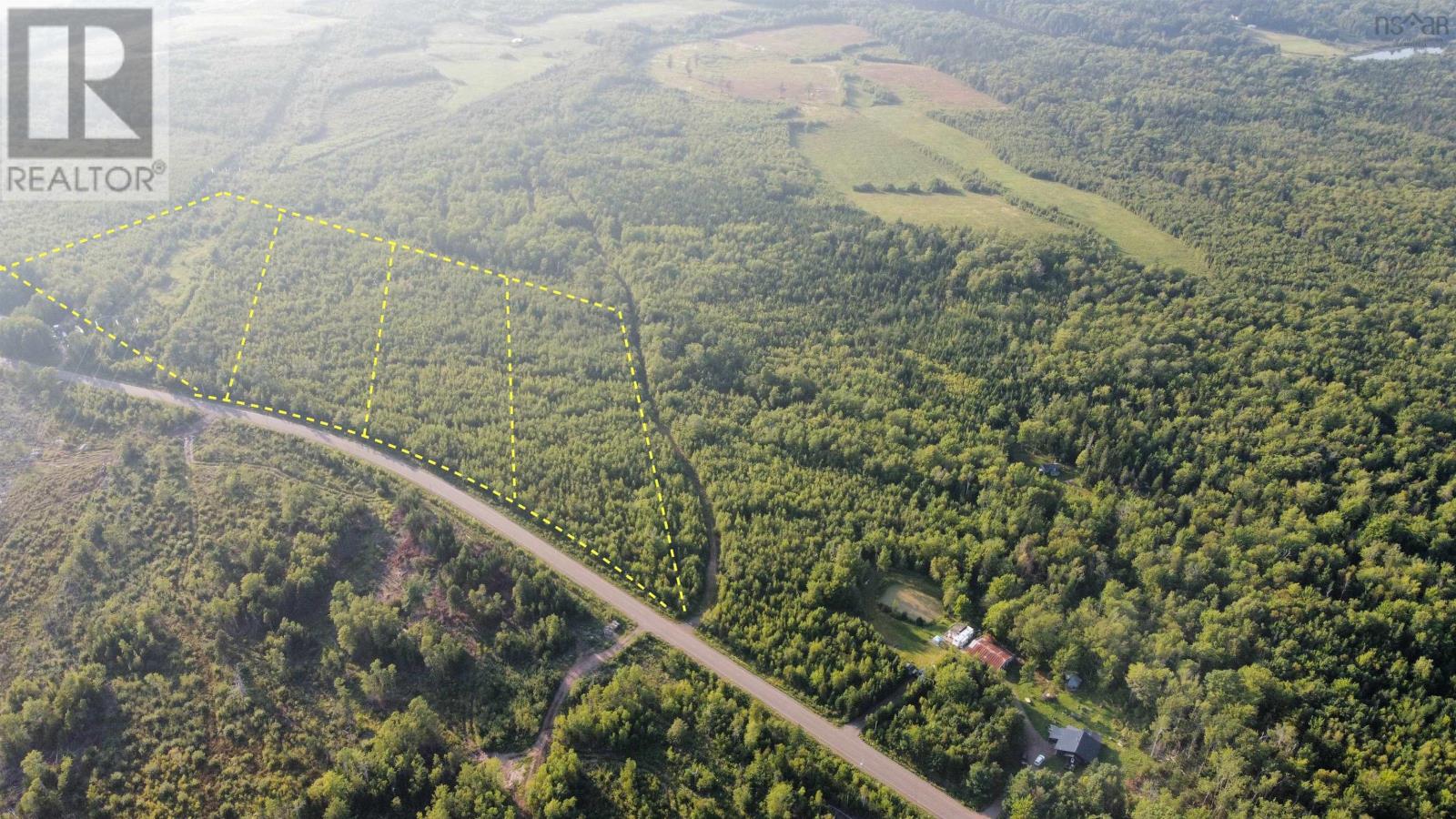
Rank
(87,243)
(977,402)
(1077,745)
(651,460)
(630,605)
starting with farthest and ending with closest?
1. (87,243)
2. (977,402)
3. (651,460)
4. (630,605)
5. (1077,745)

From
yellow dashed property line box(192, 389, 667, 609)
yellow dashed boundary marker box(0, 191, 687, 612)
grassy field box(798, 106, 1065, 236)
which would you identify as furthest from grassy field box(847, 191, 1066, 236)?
yellow dashed property line box(192, 389, 667, 609)

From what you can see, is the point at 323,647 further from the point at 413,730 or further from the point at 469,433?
the point at 469,433

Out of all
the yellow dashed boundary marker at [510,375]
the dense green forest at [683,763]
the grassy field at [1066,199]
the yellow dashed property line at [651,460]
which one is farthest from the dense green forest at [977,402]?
the grassy field at [1066,199]

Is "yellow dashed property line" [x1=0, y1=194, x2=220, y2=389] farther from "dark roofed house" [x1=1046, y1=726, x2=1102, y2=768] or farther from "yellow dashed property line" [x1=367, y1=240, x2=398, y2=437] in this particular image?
"dark roofed house" [x1=1046, y1=726, x2=1102, y2=768]

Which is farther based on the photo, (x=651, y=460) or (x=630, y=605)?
(x=651, y=460)

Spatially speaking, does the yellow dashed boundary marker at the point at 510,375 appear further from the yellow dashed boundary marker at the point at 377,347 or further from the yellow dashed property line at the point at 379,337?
the yellow dashed property line at the point at 379,337

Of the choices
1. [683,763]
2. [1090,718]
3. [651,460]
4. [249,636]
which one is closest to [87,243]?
[249,636]

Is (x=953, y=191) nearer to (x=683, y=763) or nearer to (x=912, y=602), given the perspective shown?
(x=912, y=602)
